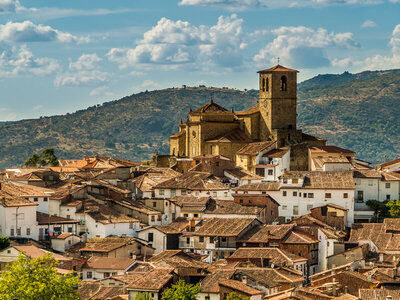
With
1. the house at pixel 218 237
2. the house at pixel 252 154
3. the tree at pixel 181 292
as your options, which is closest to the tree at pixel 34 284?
the tree at pixel 181 292

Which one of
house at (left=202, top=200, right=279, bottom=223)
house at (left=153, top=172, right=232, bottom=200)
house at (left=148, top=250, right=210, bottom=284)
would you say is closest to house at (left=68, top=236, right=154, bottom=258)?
house at (left=148, top=250, right=210, bottom=284)

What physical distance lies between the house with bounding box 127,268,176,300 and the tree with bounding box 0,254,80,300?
425 cm

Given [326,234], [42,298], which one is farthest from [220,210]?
[42,298]

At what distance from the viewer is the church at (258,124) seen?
106131 millimetres

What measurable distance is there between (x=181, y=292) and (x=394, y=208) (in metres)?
31.5

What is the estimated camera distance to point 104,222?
85.4 meters

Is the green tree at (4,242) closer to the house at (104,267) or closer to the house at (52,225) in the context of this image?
the house at (52,225)

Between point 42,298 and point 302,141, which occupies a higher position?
point 302,141

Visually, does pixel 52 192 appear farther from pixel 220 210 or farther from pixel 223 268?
pixel 223 268

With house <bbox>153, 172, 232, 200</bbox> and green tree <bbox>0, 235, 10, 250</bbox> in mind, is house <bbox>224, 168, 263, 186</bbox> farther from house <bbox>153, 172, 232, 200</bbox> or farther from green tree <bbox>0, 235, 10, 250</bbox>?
green tree <bbox>0, 235, 10, 250</bbox>

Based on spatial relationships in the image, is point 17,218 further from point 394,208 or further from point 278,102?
point 278,102

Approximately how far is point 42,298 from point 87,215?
83.4ft

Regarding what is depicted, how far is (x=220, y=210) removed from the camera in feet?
288

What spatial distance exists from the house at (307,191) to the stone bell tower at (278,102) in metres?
16.6
